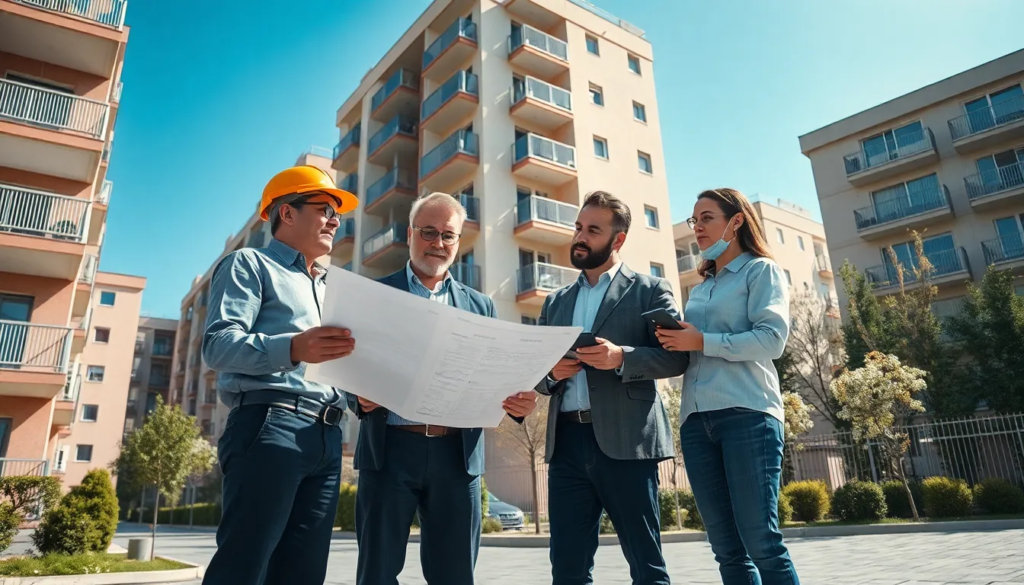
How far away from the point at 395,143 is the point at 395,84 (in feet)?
10.4

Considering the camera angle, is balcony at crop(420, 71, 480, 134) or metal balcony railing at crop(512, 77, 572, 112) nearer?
metal balcony railing at crop(512, 77, 572, 112)

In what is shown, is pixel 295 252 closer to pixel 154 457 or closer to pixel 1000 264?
pixel 154 457

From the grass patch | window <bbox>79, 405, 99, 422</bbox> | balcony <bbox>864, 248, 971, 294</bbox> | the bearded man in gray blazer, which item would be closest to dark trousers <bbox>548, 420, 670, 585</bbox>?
the bearded man in gray blazer

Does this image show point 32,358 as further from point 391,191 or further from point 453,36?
point 453,36

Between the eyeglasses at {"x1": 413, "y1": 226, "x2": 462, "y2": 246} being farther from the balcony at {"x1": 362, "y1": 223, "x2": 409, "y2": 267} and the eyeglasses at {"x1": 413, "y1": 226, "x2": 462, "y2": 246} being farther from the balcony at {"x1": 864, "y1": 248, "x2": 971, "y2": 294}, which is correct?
the balcony at {"x1": 864, "y1": 248, "x2": 971, "y2": 294}

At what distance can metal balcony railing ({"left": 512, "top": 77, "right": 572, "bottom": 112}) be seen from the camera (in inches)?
981

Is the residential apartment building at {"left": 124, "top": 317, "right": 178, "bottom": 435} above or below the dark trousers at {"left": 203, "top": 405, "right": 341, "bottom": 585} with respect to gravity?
above

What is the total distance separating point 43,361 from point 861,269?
31.3m

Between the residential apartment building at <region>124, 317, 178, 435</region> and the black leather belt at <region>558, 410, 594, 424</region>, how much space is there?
61663 millimetres

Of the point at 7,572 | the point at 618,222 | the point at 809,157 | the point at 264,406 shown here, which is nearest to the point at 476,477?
the point at 264,406

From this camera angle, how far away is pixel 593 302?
10.4 feet

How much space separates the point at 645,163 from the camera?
28.4 meters

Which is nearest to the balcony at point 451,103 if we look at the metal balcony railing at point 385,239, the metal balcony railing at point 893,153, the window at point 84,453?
the metal balcony railing at point 385,239

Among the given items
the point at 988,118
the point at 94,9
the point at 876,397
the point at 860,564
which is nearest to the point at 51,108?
the point at 94,9
